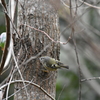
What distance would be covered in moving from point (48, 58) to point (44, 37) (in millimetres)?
218

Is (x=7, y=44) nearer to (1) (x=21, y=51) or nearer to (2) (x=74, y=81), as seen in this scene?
(1) (x=21, y=51)

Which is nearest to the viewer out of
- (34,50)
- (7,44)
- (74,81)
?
(7,44)

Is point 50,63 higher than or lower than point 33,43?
lower

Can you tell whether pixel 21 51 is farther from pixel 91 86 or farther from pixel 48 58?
pixel 91 86

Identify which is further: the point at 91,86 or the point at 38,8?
the point at 91,86

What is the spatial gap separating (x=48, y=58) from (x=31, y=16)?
0.45m

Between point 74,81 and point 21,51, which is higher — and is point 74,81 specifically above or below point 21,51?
below

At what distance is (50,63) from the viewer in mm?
2873

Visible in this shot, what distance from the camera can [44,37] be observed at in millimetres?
2961

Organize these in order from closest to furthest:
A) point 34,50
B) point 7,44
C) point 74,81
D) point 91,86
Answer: point 7,44 < point 34,50 < point 91,86 < point 74,81

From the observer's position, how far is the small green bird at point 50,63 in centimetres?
286

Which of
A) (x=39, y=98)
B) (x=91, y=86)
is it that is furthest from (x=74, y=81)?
(x=39, y=98)

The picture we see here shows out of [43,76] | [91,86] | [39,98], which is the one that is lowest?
[91,86]

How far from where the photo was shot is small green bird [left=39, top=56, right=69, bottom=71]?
113 inches
